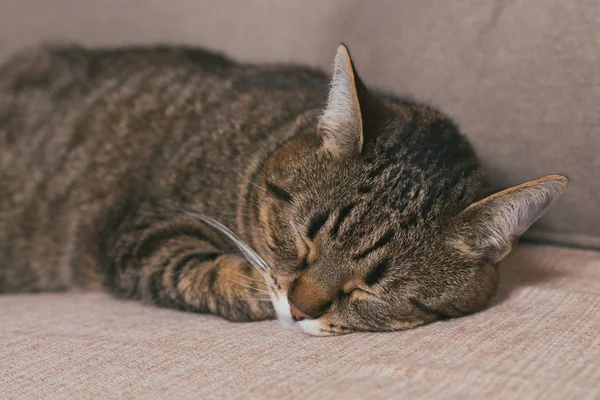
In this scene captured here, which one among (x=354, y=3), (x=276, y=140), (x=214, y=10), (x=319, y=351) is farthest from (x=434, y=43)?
(x=319, y=351)

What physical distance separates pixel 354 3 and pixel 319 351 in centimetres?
114

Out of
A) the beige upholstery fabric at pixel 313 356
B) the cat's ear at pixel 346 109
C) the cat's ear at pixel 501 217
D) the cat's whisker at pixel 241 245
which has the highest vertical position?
the cat's ear at pixel 346 109

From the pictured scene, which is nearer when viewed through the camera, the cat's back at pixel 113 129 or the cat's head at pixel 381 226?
the cat's head at pixel 381 226

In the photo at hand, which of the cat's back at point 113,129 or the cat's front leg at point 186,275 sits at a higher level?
the cat's back at point 113,129

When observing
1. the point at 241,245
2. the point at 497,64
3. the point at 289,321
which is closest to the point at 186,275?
the point at 241,245

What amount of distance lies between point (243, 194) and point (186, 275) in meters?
0.23

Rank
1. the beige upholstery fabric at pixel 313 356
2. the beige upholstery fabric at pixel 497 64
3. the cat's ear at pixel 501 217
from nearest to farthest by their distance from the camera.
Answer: the beige upholstery fabric at pixel 313 356 < the cat's ear at pixel 501 217 < the beige upholstery fabric at pixel 497 64

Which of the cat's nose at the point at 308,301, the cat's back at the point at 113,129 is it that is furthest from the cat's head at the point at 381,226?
the cat's back at the point at 113,129

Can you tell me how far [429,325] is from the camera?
121cm

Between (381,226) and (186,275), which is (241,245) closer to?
(186,275)

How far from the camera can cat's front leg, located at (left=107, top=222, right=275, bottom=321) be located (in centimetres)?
133

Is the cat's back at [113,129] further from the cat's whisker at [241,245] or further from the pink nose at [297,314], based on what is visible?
the pink nose at [297,314]

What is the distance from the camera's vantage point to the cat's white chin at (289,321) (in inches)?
46.7

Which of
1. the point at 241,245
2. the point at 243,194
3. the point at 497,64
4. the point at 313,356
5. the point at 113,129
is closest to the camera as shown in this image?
the point at 313,356
